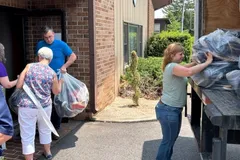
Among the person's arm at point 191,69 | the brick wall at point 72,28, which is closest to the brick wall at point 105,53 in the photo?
the brick wall at point 72,28

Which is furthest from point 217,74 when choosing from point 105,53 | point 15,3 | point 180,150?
point 105,53

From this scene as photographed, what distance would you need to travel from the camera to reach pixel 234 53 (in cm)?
306

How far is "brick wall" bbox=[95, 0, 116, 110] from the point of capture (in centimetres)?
677

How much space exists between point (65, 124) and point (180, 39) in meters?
10.8

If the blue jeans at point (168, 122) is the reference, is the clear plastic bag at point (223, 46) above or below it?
above

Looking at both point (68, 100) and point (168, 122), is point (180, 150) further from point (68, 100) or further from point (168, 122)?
point (68, 100)

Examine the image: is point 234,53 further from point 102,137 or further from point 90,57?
point 90,57

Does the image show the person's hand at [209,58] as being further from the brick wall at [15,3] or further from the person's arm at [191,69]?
the brick wall at [15,3]

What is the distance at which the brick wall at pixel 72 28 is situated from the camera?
245 inches

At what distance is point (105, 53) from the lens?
7.39 metres

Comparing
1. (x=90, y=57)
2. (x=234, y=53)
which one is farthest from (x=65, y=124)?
(x=234, y=53)

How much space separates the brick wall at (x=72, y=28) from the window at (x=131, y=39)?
Answer: 4.10m

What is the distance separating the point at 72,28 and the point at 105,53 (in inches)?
51.7

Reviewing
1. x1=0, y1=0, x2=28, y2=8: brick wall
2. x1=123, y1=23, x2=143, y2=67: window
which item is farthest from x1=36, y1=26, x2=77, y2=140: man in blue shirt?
x1=123, y1=23, x2=143, y2=67: window
